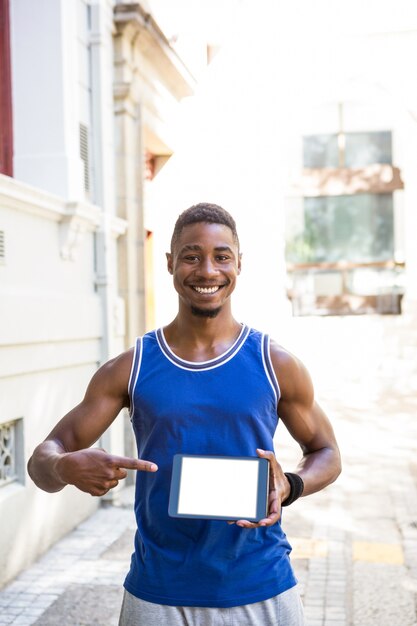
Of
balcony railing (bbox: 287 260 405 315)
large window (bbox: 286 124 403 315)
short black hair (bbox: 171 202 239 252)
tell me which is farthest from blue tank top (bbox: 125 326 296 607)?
large window (bbox: 286 124 403 315)

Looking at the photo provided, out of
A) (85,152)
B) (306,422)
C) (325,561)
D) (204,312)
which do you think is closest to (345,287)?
(85,152)

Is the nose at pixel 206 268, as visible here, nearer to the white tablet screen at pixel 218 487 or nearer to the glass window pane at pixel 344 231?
the white tablet screen at pixel 218 487

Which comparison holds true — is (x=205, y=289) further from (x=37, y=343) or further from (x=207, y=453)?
(x=37, y=343)

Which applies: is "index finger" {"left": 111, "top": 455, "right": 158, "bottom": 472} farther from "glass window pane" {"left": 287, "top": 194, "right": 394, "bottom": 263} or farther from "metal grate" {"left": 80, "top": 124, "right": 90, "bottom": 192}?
"glass window pane" {"left": 287, "top": 194, "right": 394, "bottom": 263}

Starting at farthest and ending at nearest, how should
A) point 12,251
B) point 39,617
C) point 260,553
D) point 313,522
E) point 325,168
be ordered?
point 325,168 → point 313,522 → point 12,251 → point 39,617 → point 260,553

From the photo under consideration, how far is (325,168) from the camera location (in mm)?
18844

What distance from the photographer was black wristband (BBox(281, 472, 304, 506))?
2.21 m

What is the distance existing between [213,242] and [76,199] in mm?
4545

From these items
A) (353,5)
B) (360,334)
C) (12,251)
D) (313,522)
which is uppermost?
(353,5)

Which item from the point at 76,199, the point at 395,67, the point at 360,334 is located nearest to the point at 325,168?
the point at 395,67

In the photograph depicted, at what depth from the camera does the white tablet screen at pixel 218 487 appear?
2.05m

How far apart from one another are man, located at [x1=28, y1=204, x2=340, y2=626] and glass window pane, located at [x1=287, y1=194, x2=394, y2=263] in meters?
16.5

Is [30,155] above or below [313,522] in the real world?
above

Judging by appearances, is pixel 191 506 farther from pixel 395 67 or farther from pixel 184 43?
pixel 395 67
